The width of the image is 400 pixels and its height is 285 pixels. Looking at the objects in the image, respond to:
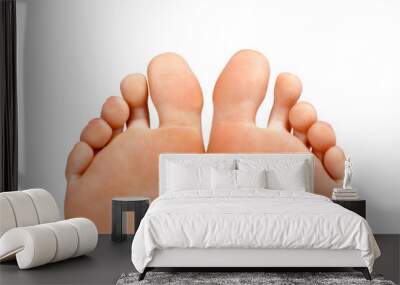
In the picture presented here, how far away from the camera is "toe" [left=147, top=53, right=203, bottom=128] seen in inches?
273

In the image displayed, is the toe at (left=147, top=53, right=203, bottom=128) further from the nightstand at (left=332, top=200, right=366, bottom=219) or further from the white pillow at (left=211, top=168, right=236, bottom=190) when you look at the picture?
the nightstand at (left=332, top=200, right=366, bottom=219)

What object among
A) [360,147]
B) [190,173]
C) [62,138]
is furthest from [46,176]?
[360,147]

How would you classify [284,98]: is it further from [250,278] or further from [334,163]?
[250,278]

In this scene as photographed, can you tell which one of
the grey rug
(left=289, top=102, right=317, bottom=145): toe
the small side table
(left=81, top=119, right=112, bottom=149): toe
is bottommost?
the grey rug

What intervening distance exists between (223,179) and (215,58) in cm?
154

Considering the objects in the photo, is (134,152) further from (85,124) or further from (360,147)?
(360,147)

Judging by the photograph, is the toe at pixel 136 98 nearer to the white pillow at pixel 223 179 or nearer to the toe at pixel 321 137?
the white pillow at pixel 223 179

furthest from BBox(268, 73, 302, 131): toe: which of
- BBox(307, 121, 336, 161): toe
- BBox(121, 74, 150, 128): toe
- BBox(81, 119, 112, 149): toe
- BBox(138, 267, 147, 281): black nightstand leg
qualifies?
BBox(138, 267, 147, 281): black nightstand leg

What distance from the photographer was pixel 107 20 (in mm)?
7008

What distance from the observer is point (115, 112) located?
6.98 meters

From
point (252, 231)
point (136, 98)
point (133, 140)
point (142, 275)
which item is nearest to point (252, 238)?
point (252, 231)

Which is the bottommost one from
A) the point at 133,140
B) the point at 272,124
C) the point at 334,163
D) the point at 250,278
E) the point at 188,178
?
the point at 250,278

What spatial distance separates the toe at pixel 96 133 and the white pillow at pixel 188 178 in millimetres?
995

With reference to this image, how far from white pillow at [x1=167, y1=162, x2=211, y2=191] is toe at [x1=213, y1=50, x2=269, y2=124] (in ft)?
2.68
